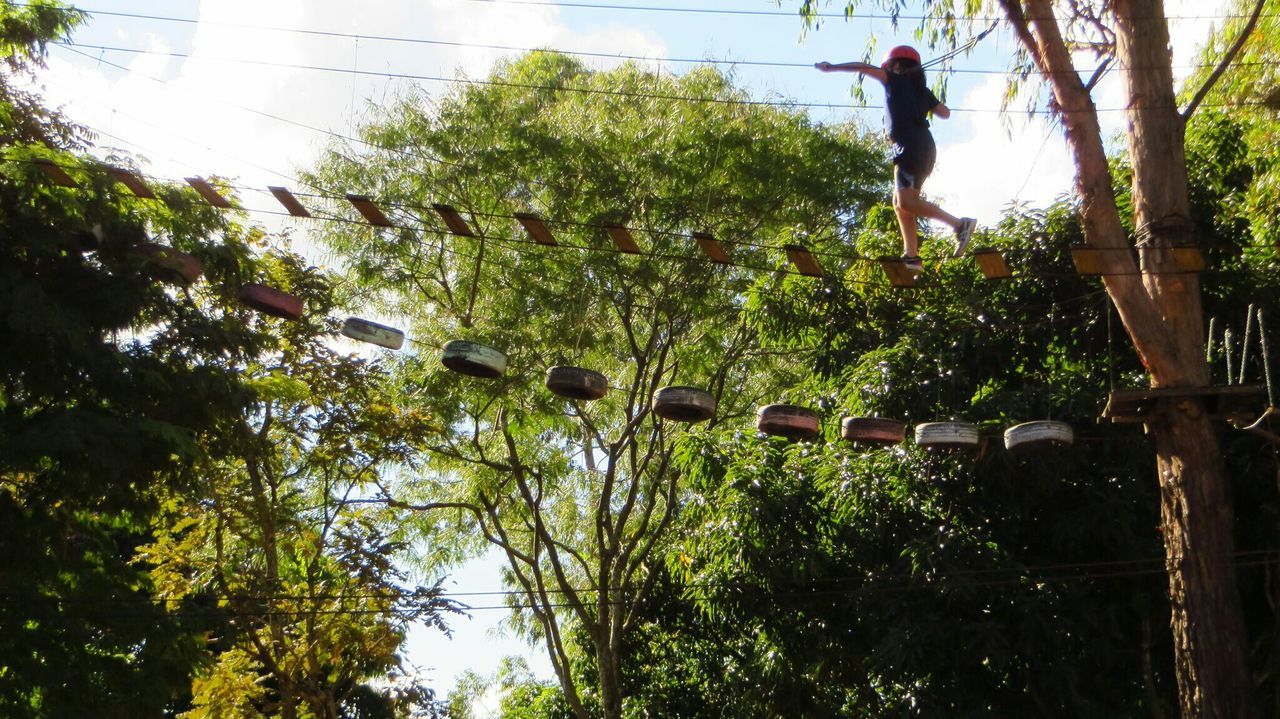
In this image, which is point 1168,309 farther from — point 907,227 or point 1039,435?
point 907,227

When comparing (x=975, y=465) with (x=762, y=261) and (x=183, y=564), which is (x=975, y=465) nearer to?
(x=762, y=261)

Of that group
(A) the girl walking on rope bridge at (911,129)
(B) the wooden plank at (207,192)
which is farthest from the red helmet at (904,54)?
(B) the wooden plank at (207,192)

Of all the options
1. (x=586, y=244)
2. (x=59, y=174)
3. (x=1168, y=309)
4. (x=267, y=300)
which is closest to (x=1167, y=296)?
(x=1168, y=309)

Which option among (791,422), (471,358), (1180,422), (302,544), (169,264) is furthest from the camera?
(302,544)

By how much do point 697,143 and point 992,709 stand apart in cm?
797

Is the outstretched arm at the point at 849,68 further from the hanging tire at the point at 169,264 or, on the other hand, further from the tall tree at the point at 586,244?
the tall tree at the point at 586,244

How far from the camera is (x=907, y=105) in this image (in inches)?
313

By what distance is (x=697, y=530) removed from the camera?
12.8 meters

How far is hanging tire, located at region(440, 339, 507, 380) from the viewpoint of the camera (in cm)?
909

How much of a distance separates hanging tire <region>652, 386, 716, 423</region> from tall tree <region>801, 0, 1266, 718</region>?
2.78 meters

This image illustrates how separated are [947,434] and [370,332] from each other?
12.7 ft

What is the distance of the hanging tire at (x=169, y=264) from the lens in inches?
370

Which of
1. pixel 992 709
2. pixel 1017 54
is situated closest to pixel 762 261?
pixel 1017 54

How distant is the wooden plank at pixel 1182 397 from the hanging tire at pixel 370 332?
4494 millimetres
